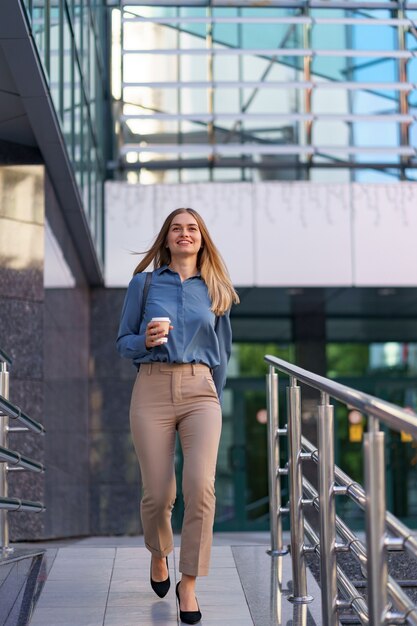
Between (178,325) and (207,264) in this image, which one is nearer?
(178,325)

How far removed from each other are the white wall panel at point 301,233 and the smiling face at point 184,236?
28.2 ft

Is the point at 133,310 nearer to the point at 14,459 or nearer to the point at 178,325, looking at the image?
the point at 178,325

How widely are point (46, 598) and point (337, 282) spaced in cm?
907

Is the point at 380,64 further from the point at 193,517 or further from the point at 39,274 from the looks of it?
the point at 193,517

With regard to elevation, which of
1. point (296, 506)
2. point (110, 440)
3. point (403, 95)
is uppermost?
point (403, 95)

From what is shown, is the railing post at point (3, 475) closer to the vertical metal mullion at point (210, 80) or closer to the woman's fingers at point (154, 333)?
the woman's fingers at point (154, 333)

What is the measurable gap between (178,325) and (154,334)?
27 cm

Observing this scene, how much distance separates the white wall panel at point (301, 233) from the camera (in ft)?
43.3

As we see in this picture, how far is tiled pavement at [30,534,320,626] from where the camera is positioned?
4.41 meters

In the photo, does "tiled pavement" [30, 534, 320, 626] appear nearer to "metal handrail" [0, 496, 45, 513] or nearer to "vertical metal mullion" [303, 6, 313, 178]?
"metal handrail" [0, 496, 45, 513]

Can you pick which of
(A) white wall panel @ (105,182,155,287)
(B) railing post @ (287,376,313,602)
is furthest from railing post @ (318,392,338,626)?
(A) white wall panel @ (105,182,155,287)

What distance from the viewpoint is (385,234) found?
1333 cm

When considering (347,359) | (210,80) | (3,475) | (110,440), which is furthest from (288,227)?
(3,475)

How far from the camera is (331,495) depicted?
142 inches
